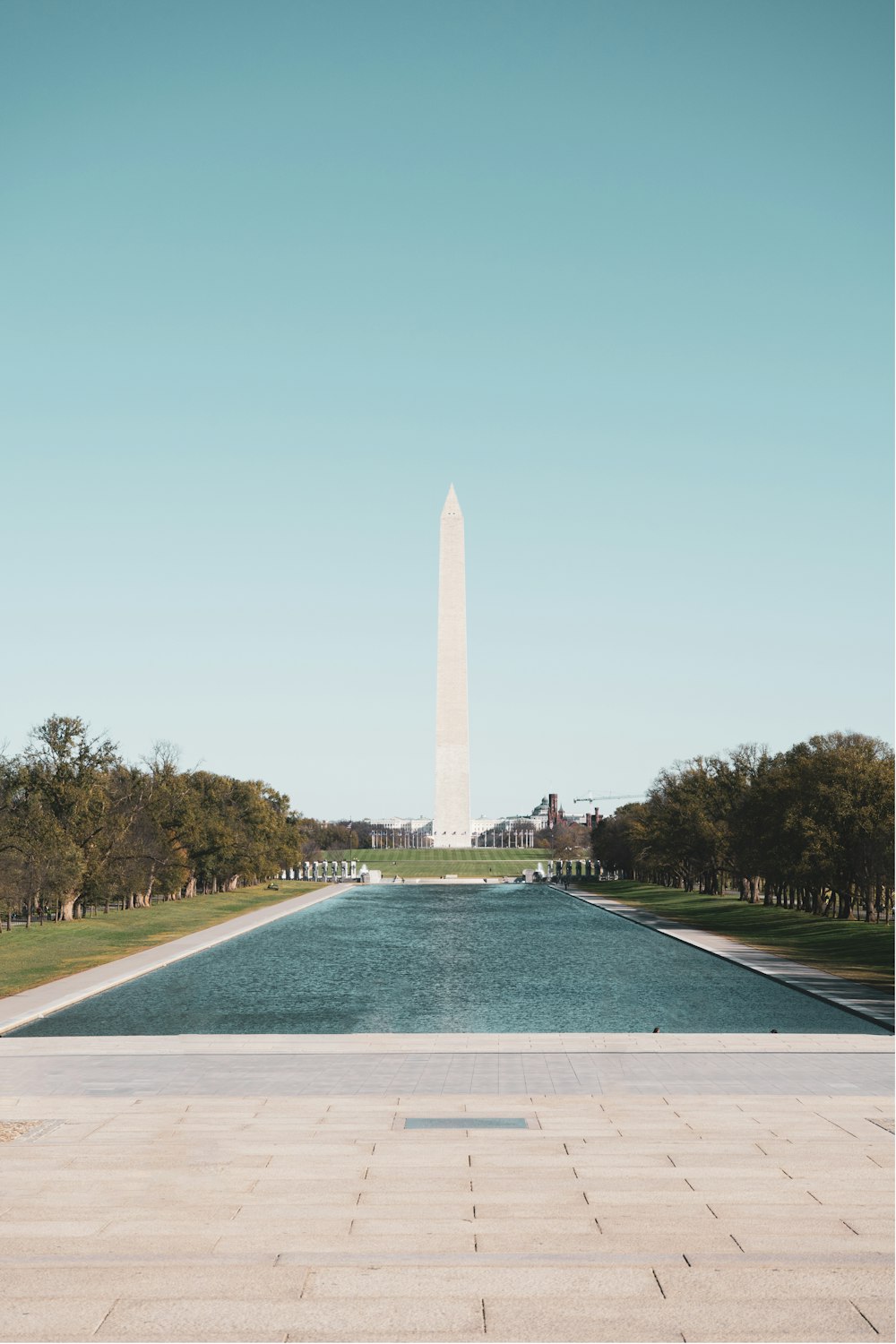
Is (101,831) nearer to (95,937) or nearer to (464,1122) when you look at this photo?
(95,937)

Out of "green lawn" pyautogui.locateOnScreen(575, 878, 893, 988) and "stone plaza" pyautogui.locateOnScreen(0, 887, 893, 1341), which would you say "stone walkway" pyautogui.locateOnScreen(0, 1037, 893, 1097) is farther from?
"green lawn" pyautogui.locateOnScreen(575, 878, 893, 988)

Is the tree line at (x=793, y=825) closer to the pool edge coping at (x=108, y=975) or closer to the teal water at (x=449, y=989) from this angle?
the teal water at (x=449, y=989)

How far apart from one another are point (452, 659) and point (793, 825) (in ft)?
158

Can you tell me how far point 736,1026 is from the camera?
70.1 feet

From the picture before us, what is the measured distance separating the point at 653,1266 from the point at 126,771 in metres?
56.1

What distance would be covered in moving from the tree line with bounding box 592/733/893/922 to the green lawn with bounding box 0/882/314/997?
23611 mm

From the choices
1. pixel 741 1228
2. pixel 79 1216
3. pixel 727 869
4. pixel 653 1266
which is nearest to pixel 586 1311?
pixel 653 1266

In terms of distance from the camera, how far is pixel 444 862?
364 ft

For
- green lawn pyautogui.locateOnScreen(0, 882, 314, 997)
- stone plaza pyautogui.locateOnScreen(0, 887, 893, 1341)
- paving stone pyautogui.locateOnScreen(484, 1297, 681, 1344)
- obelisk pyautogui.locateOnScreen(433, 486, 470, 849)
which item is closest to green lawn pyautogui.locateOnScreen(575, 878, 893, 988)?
stone plaza pyautogui.locateOnScreen(0, 887, 893, 1341)

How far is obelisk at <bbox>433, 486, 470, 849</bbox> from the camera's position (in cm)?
9306

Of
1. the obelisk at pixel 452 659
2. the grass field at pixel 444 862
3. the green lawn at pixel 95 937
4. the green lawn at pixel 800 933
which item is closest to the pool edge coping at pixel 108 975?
the green lawn at pixel 95 937

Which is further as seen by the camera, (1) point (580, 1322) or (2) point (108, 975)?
(2) point (108, 975)

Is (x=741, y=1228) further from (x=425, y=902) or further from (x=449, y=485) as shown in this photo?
(x=449, y=485)

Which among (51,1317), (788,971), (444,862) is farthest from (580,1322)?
(444,862)
